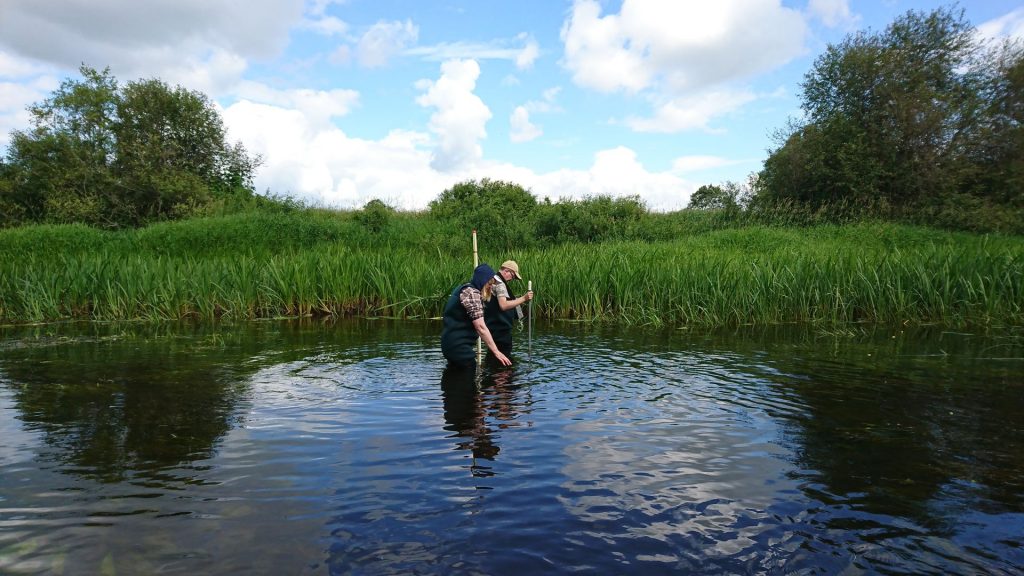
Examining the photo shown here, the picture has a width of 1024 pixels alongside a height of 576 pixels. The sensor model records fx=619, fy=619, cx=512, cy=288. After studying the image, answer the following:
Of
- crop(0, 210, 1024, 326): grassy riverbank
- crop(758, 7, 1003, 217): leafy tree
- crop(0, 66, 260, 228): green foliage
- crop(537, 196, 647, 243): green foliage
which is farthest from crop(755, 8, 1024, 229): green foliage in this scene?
crop(0, 66, 260, 228): green foliage

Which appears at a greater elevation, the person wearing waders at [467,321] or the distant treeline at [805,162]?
the distant treeline at [805,162]

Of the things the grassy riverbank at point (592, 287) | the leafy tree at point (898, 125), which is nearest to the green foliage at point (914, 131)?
the leafy tree at point (898, 125)

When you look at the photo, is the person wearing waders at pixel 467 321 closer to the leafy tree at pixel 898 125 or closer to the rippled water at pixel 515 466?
the rippled water at pixel 515 466

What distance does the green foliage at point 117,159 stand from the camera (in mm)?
35938

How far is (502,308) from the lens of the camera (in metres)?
9.55

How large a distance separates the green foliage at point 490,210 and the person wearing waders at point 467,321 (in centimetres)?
1346

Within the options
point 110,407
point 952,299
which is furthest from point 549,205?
point 110,407

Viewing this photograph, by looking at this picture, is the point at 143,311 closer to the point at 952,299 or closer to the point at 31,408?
the point at 31,408

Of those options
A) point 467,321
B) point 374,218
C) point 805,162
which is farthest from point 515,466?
point 805,162

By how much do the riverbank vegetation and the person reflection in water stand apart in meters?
6.54

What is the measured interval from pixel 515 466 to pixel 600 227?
23.1 m

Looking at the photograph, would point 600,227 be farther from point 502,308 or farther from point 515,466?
point 515,466

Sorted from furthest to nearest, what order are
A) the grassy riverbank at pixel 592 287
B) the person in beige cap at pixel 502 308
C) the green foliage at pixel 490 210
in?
the green foliage at pixel 490 210
the grassy riverbank at pixel 592 287
the person in beige cap at pixel 502 308

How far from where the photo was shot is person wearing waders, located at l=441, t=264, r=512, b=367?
8852 mm
